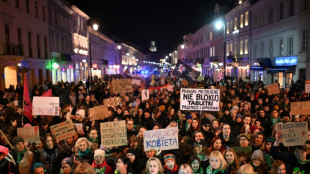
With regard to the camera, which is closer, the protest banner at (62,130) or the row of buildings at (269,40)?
the protest banner at (62,130)

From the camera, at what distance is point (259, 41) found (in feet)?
114

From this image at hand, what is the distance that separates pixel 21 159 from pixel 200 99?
4926mm

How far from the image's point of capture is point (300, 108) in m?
9.37

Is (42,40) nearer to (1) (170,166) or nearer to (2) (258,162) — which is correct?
(1) (170,166)

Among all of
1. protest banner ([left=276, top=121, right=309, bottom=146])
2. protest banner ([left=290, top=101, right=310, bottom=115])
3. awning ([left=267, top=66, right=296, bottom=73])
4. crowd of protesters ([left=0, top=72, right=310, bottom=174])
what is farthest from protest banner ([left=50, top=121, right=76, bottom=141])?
awning ([left=267, top=66, right=296, bottom=73])

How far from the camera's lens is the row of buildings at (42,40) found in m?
24.0

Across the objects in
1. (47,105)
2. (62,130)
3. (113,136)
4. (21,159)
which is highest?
(47,105)

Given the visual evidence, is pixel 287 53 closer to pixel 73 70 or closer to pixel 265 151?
pixel 265 151

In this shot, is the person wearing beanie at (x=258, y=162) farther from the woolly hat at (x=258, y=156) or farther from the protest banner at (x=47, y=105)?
the protest banner at (x=47, y=105)

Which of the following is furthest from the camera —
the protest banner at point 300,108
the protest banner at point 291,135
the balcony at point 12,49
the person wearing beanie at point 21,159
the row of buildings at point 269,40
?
the row of buildings at point 269,40

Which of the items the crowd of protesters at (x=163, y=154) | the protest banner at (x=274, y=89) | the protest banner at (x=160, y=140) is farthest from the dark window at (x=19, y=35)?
the protest banner at (x=160, y=140)

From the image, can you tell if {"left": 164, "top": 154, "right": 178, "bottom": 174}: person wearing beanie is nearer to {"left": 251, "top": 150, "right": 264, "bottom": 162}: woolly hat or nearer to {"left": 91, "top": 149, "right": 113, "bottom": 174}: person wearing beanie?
{"left": 91, "top": 149, "right": 113, "bottom": 174}: person wearing beanie

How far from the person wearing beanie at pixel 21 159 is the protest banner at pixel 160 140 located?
6.97 feet

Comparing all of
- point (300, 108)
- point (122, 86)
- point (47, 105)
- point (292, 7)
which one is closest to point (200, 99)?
point (300, 108)
